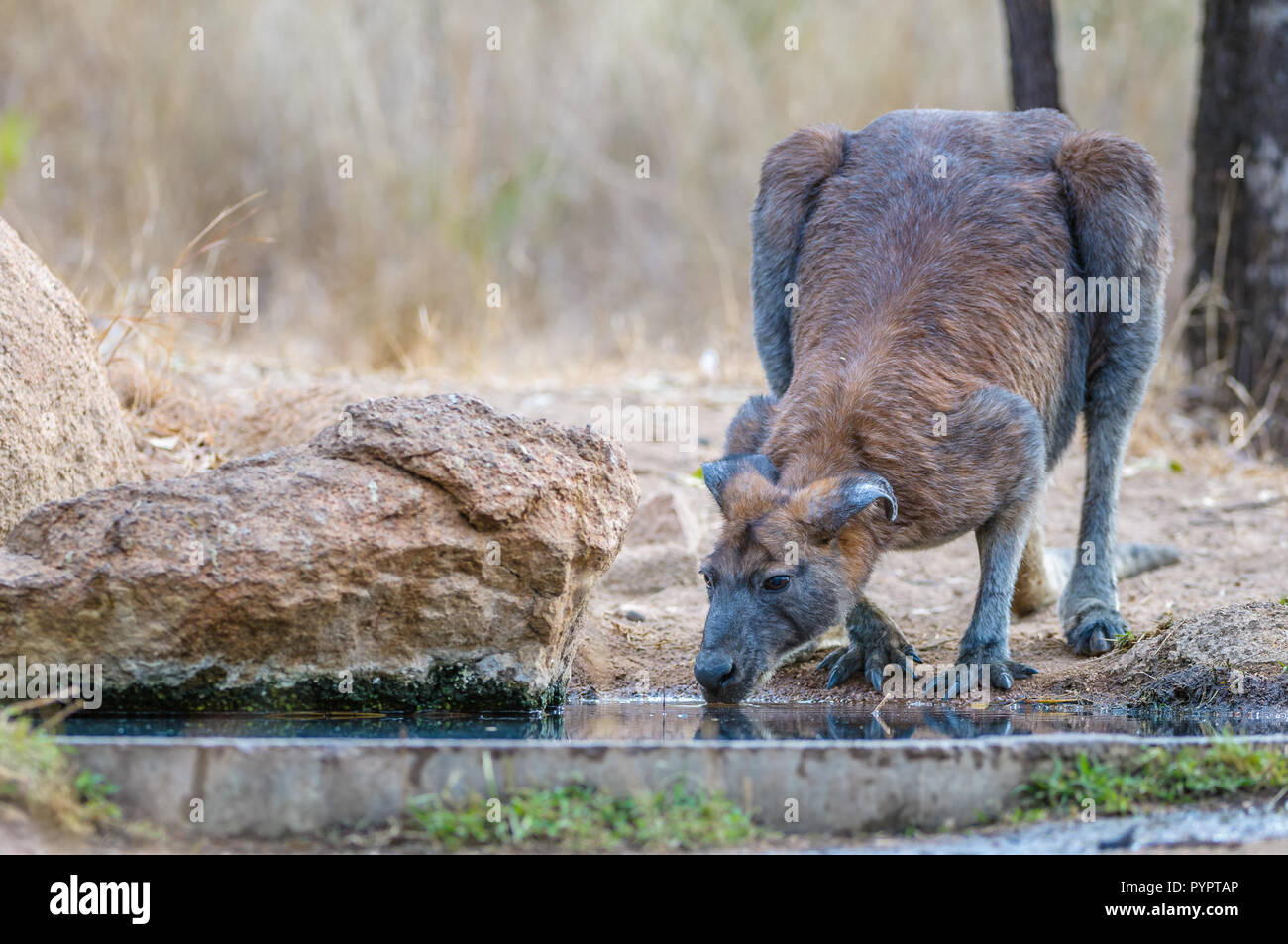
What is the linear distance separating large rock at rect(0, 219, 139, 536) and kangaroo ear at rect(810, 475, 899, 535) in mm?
2777

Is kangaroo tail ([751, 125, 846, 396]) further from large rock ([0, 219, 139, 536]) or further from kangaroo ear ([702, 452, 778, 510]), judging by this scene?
large rock ([0, 219, 139, 536])

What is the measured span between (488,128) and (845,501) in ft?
39.7

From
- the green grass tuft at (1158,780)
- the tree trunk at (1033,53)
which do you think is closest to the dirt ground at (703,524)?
the green grass tuft at (1158,780)

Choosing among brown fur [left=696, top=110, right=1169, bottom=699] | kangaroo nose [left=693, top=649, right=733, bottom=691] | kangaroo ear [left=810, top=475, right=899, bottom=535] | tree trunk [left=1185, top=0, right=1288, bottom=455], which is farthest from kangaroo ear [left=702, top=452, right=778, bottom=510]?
tree trunk [left=1185, top=0, right=1288, bottom=455]

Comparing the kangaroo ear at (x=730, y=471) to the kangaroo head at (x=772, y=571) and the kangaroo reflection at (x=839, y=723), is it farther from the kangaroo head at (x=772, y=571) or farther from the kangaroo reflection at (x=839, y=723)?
the kangaroo reflection at (x=839, y=723)

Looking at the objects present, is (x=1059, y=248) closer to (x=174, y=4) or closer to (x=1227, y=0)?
(x=1227, y=0)

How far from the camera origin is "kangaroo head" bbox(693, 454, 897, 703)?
Answer: 472 cm

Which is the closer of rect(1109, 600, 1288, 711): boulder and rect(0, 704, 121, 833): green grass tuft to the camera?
rect(0, 704, 121, 833): green grass tuft

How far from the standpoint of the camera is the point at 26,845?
3219mm

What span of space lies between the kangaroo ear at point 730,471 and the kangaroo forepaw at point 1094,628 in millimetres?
1759

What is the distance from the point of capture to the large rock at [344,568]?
4.34 m

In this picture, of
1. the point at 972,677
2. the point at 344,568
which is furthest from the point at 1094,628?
the point at 344,568
